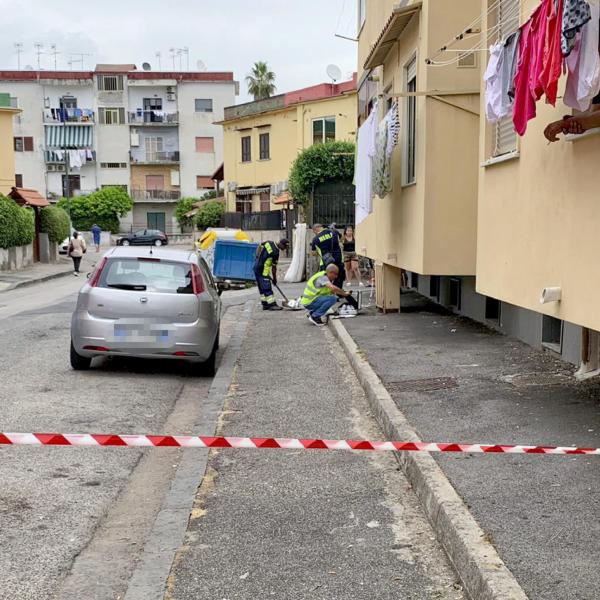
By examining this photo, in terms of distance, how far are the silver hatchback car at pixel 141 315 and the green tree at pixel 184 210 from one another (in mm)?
55395

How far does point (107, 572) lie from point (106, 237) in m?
62.3

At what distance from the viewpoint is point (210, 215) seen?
5597cm

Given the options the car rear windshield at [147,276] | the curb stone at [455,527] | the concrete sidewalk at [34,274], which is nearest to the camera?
the curb stone at [455,527]

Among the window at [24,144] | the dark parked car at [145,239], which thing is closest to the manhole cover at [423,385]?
the dark parked car at [145,239]

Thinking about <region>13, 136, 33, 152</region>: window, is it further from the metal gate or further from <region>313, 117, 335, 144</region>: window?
the metal gate

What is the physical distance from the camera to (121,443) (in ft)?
16.9

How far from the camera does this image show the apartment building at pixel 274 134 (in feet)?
141

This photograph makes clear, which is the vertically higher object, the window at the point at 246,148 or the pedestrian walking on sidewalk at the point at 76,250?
the window at the point at 246,148

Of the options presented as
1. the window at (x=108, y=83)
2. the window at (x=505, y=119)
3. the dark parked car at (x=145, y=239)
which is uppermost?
the window at (x=108, y=83)

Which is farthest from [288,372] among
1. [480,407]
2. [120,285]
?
[480,407]

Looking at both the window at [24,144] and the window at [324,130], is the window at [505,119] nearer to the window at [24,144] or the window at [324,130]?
the window at [324,130]

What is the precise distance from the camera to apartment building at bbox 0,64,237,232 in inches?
2726

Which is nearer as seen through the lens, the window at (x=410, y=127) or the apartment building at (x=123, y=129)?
the window at (x=410, y=127)

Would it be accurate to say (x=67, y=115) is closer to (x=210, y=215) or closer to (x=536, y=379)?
(x=210, y=215)
